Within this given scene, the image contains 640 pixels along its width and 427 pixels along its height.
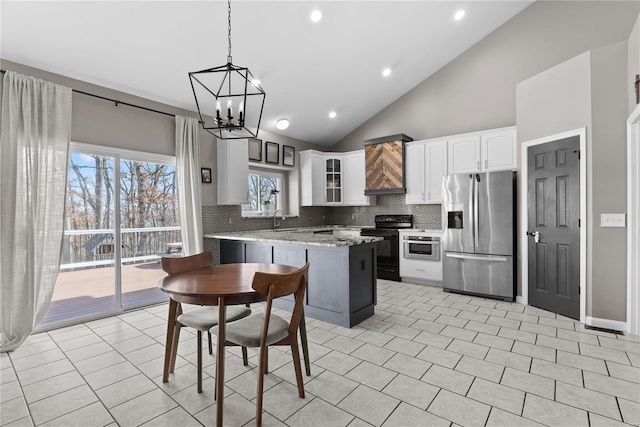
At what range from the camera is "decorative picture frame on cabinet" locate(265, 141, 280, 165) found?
573 cm

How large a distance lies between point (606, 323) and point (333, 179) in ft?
15.0

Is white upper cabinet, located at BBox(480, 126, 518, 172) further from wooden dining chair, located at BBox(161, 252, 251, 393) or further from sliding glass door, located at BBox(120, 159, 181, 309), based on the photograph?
sliding glass door, located at BBox(120, 159, 181, 309)

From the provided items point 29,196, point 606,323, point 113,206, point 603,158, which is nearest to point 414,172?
point 603,158

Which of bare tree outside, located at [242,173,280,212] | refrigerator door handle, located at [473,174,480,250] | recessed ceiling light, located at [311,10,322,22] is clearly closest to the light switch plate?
refrigerator door handle, located at [473,174,480,250]

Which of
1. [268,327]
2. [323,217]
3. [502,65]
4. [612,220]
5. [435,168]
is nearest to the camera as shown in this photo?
[268,327]

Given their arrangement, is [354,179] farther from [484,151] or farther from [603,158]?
[603,158]

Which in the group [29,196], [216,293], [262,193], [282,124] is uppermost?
[282,124]

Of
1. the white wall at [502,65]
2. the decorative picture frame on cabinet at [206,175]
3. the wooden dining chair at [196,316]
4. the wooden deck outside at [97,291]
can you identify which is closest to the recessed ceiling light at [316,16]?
the white wall at [502,65]

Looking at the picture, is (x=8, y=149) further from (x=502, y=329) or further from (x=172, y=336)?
(x=502, y=329)

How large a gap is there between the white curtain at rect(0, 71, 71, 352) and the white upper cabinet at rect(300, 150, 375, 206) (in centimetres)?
381

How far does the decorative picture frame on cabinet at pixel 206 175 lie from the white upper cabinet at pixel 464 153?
3.80 m

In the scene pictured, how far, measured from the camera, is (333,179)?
21.2 ft

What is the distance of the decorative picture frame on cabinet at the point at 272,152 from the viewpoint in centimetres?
573

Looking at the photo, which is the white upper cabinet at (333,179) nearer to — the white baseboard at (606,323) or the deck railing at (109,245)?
the deck railing at (109,245)
